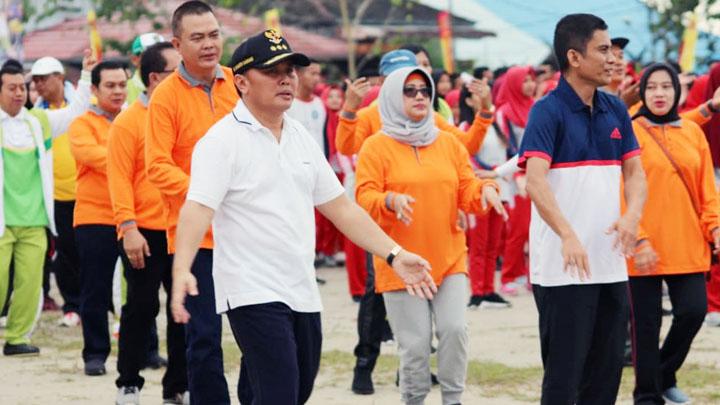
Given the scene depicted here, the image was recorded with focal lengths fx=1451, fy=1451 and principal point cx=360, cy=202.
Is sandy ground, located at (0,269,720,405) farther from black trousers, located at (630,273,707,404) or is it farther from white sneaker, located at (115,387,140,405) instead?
black trousers, located at (630,273,707,404)

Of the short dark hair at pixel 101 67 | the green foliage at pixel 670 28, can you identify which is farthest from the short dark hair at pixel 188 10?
the green foliage at pixel 670 28

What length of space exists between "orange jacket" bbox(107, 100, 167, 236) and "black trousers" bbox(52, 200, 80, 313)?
4658 millimetres

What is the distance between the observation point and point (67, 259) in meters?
14.1

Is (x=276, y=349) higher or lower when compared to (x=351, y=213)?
lower

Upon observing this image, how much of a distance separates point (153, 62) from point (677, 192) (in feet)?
11.2

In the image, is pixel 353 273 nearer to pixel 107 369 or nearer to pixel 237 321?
pixel 107 369

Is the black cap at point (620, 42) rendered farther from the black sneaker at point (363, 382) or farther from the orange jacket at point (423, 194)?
the black sneaker at point (363, 382)

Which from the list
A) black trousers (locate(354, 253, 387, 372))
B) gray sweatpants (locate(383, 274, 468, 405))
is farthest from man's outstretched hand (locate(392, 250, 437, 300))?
black trousers (locate(354, 253, 387, 372))

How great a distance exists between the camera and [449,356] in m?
8.04

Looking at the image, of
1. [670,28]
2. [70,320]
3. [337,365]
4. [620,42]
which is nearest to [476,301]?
[337,365]

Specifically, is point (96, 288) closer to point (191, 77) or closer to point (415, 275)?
point (191, 77)

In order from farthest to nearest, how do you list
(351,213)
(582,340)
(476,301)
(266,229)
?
(476,301) < (582,340) < (351,213) < (266,229)

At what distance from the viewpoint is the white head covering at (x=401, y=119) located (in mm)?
8422

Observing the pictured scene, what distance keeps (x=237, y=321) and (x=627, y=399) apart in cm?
382
